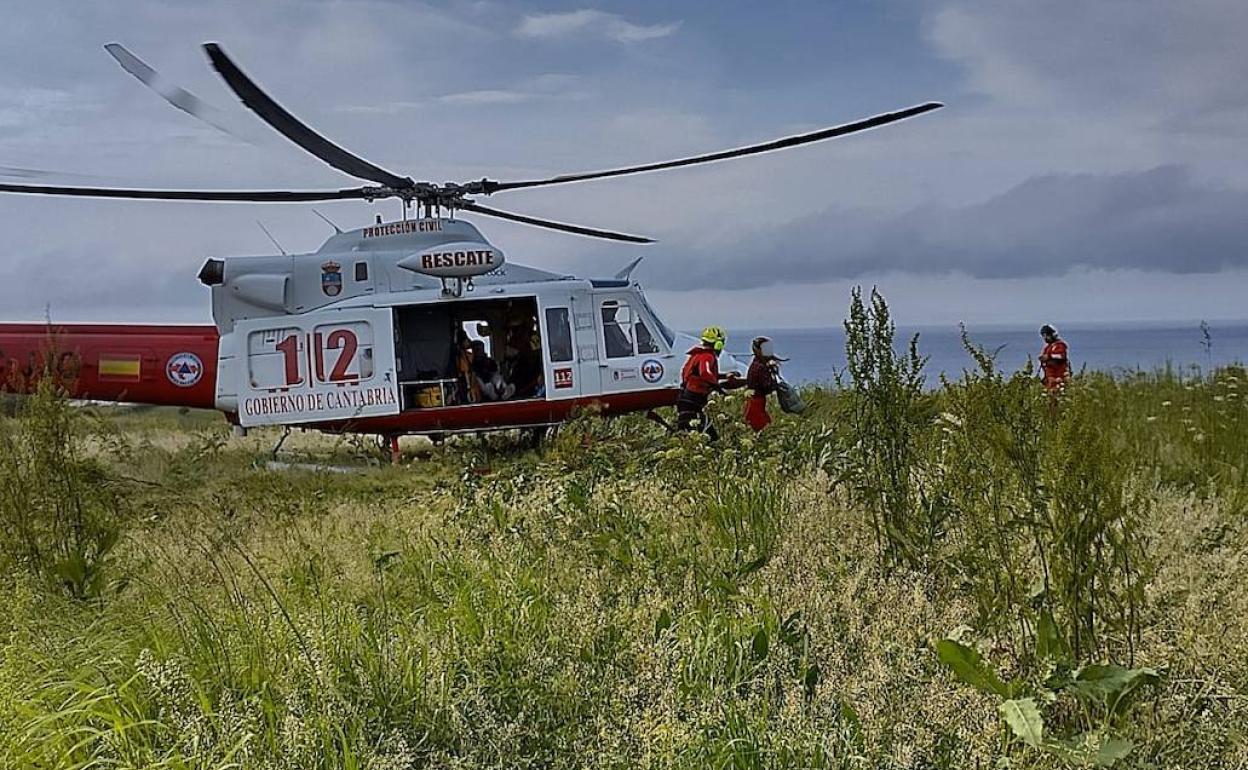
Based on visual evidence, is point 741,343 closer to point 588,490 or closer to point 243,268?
point 243,268

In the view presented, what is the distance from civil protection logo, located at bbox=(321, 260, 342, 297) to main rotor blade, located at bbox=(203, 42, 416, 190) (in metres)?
1.72

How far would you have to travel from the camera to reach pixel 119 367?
1122 centimetres

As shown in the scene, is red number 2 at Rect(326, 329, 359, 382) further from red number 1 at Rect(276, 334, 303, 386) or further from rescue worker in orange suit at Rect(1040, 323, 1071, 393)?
rescue worker in orange suit at Rect(1040, 323, 1071, 393)

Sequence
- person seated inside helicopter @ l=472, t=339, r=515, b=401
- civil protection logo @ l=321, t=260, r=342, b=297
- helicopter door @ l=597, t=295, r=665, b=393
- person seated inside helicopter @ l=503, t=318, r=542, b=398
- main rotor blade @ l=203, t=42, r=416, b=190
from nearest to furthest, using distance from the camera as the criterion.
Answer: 1. main rotor blade @ l=203, t=42, r=416, b=190
2. civil protection logo @ l=321, t=260, r=342, b=297
3. helicopter door @ l=597, t=295, r=665, b=393
4. person seated inside helicopter @ l=472, t=339, r=515, b=401
5. person seated inside helicopter @ l=503, t=318, r=542, b=398

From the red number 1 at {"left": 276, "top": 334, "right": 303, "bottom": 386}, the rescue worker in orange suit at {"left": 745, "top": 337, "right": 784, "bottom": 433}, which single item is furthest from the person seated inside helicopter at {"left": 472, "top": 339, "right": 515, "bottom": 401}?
the rescue worker in orange suit at {"left": 745, "top": 337, "right": 784, "bottom": 433}

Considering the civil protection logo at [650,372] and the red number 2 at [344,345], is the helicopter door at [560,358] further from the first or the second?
the red number 2 at [344,345]

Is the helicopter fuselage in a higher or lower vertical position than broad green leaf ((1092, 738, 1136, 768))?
higher

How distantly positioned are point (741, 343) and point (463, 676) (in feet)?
34.6

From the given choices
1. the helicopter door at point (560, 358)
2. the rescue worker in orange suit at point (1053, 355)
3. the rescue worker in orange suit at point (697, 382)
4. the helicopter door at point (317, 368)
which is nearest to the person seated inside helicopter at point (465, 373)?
the helicopter door at point (317, 368)

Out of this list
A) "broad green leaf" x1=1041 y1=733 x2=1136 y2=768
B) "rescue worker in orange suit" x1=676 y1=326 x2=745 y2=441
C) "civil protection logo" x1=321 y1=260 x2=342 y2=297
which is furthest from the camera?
"civil protection logo" x1=321 y1=260 x2=342 y2=297

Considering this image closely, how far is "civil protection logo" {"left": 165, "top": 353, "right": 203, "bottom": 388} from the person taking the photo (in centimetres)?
1135

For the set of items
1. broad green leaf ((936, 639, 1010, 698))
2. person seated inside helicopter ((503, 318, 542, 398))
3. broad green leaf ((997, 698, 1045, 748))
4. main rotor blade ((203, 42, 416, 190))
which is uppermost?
main rotor blade ((203, 42, 416, 190))

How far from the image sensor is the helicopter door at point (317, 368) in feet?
36.0

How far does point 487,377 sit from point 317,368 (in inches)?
65.6
